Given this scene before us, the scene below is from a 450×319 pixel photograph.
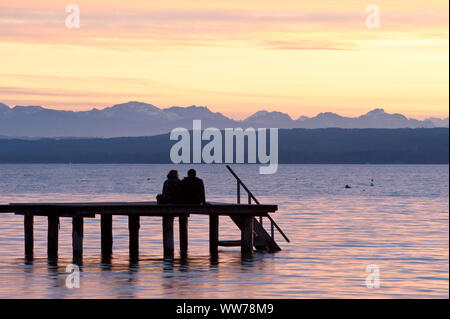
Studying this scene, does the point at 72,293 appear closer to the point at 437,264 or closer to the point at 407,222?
the point at 437,264

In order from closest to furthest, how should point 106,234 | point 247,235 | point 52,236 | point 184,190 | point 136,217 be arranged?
point 184,190, point 52,236, point 247,235, point 136,217, point 106,234

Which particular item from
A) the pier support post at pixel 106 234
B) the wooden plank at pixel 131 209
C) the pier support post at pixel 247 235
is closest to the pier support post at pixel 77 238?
the wooden plank at pixel 131 209

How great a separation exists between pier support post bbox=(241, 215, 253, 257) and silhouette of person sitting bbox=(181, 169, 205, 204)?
2633mm

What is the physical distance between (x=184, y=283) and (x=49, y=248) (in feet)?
27.7

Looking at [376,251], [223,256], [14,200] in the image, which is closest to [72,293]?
[223,256]

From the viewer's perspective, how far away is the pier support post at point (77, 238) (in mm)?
34794

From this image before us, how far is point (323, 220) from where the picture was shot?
6675cm

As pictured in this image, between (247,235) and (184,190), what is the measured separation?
12.3 ft


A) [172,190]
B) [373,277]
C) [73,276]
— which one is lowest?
[373,277]

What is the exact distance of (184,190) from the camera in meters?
34.6

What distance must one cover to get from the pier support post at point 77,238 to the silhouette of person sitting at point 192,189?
344cm

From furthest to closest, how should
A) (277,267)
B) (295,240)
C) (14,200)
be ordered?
(14,200)
(295,240)
(277,267)

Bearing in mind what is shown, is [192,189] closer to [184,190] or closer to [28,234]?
[184,190]

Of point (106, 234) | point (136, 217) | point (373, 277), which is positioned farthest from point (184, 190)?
point (373, 277)
